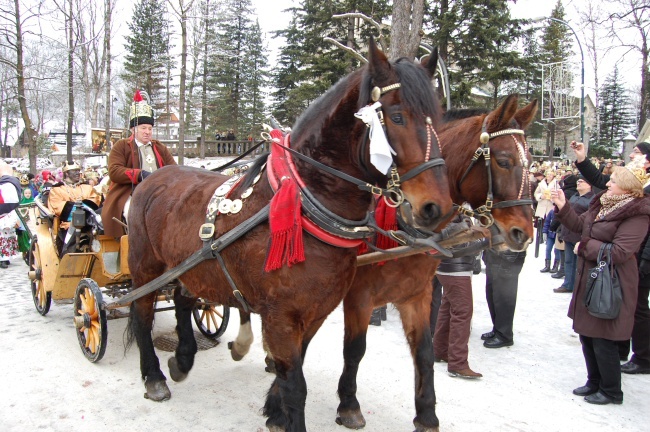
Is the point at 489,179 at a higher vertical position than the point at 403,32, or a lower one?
lower

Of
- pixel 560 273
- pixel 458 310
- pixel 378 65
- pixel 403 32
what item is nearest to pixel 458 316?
pixel 458 310

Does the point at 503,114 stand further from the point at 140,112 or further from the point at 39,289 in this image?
the point at 39,289

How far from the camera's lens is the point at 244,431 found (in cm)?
376

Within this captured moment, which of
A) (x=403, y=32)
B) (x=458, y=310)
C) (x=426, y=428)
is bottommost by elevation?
(x=426, y=428)

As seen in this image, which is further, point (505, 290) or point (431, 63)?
point (505, 290)

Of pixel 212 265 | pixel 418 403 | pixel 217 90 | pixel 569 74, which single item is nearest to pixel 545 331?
pixel 418 403

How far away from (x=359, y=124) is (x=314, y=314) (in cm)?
114

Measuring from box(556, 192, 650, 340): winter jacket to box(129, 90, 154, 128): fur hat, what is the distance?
4.67 meters

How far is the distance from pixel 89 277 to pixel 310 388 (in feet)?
9.97

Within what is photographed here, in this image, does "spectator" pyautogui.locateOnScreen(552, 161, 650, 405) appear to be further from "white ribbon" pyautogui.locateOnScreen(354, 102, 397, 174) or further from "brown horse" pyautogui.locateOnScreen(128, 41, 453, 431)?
"white ribbon" pyautogui.locateOnScreen(354, 102, 397, 174)

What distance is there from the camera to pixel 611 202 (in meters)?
4.40

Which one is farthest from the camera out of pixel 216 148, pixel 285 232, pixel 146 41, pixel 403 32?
pixel 146 41

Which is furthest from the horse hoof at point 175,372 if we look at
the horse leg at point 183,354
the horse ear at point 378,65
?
the horse ear at point 378,65

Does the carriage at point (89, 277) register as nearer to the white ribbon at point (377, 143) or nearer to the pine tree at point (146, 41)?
the white ribbon at point (377, 143)
